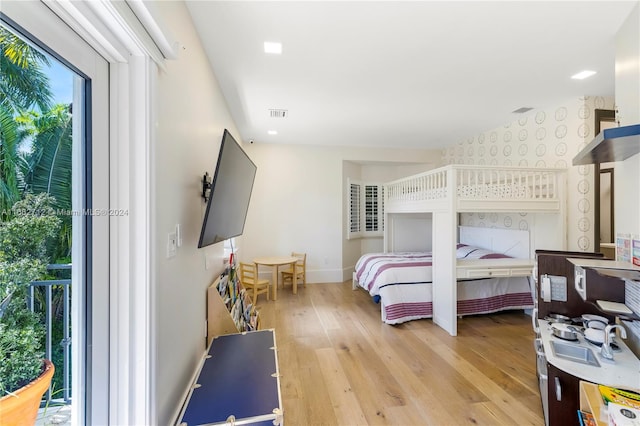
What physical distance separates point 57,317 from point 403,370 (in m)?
2.29

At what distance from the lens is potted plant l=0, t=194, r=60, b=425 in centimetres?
65

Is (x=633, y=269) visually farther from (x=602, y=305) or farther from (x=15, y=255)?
(x=15, y=255)

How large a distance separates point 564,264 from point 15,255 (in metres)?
2.79

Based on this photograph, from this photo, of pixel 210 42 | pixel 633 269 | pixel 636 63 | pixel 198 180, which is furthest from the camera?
pixel 210 42

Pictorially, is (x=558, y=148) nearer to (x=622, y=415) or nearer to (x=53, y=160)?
(x=622, y=415)

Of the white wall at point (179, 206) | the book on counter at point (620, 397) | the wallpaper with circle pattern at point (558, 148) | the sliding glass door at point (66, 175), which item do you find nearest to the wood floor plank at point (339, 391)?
the white wall at point (179, 206)

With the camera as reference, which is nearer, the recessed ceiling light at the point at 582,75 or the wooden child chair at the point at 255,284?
the recessed ceiling light at the point at 582,75

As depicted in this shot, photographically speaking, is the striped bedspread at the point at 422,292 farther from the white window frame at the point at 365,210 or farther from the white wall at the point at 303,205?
the white window frame at the point at 365,210

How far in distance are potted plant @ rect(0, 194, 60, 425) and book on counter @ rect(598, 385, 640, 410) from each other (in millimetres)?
1985

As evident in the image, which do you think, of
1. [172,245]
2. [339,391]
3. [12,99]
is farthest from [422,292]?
[12,99]

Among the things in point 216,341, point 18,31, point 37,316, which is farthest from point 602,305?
point 18,31

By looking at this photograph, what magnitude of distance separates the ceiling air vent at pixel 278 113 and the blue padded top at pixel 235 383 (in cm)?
255

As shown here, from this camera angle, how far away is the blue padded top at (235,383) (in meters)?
1.25

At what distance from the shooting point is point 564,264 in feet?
6.39
